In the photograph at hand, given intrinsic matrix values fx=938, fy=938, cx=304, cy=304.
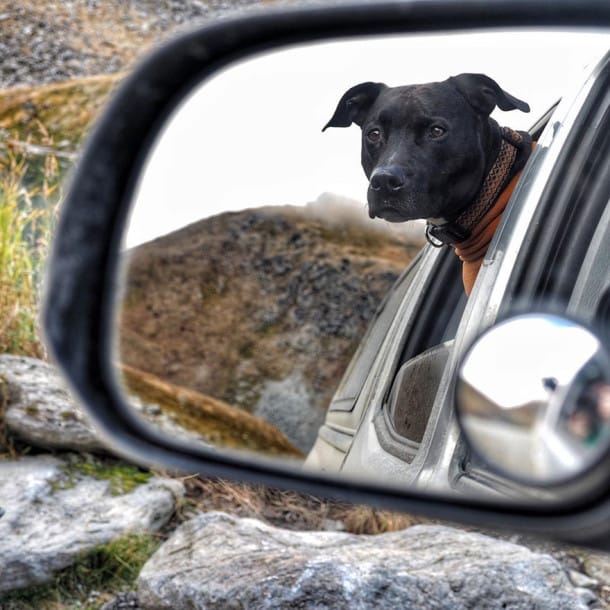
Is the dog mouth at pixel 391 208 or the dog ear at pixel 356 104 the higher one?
the dog ear at pixel 356 104

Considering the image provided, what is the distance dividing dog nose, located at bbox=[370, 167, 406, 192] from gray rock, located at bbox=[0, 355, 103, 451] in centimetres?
346

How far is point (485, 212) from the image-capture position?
1621 millimetres

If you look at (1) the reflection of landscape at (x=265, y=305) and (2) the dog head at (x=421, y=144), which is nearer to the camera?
(2) the dog head at (x=421, y=144)

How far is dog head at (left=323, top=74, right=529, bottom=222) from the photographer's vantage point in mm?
1441

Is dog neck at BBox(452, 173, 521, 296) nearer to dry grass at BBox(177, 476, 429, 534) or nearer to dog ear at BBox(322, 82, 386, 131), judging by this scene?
dog ear at BBox(322, 82, 386, 131)

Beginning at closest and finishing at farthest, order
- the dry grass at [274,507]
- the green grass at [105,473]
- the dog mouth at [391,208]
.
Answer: the dog mouth at [391,208]
the green grass at [105,473]
the dry grass at [274,507]

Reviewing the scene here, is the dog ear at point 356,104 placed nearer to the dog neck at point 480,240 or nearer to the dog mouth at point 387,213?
the dog mouth at point 387,213

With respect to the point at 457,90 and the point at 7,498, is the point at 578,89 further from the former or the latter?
the point at 7,498

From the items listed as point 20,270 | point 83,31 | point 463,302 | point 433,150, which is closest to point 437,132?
point 433,150

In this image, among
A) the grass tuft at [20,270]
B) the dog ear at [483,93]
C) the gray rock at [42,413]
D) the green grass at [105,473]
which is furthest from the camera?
the grass tuft at [20,270]

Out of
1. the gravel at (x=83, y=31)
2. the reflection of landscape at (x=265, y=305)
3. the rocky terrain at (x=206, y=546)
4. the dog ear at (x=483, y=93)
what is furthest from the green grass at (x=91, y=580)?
the gravel at (x=83, y=31)

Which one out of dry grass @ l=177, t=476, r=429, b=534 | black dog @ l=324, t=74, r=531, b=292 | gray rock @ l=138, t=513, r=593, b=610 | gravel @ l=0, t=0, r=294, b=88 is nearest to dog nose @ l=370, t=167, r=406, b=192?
black dog @ l=324, t=74, r=531, b=292

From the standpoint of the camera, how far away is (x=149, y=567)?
12.9 ft

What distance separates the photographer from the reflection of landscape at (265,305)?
169 cm
